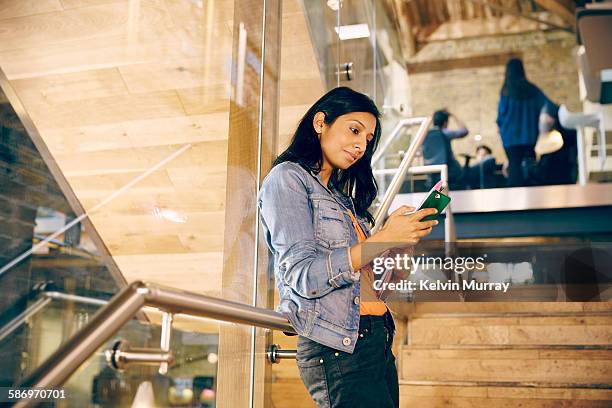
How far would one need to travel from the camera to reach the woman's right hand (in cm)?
142

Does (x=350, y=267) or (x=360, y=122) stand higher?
(x=360, y=122)

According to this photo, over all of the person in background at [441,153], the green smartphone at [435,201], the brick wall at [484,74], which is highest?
the brick wall at [484,74]

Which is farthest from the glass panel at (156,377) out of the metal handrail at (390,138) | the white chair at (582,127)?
the white chair at (582,127)

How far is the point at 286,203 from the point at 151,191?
1.86 ft

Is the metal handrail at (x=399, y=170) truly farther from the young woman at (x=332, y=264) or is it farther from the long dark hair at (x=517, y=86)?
the long dark hair at (x=517, y=86)

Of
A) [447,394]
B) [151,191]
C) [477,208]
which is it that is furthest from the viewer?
[477,208]

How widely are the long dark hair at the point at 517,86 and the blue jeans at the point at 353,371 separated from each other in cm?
547

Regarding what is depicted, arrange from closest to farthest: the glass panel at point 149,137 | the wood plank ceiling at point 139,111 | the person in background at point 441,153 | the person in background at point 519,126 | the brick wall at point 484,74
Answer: the glass panel at point 149,137 < the wood plank ceiling at point 139,111 < the person in background at point 441,153 < the person in background at point 519,126 < the brick wall at point 484,74

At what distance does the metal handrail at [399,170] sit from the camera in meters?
2.74

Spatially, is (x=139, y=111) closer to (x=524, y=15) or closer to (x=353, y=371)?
(x=353, y=371)

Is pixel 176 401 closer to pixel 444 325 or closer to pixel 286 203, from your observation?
pixel 286 203

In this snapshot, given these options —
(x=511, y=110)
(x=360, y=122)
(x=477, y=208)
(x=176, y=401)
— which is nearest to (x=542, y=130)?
(x=511, y=110)

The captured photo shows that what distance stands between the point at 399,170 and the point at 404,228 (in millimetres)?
1808

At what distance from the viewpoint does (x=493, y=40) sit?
30.1 ft
